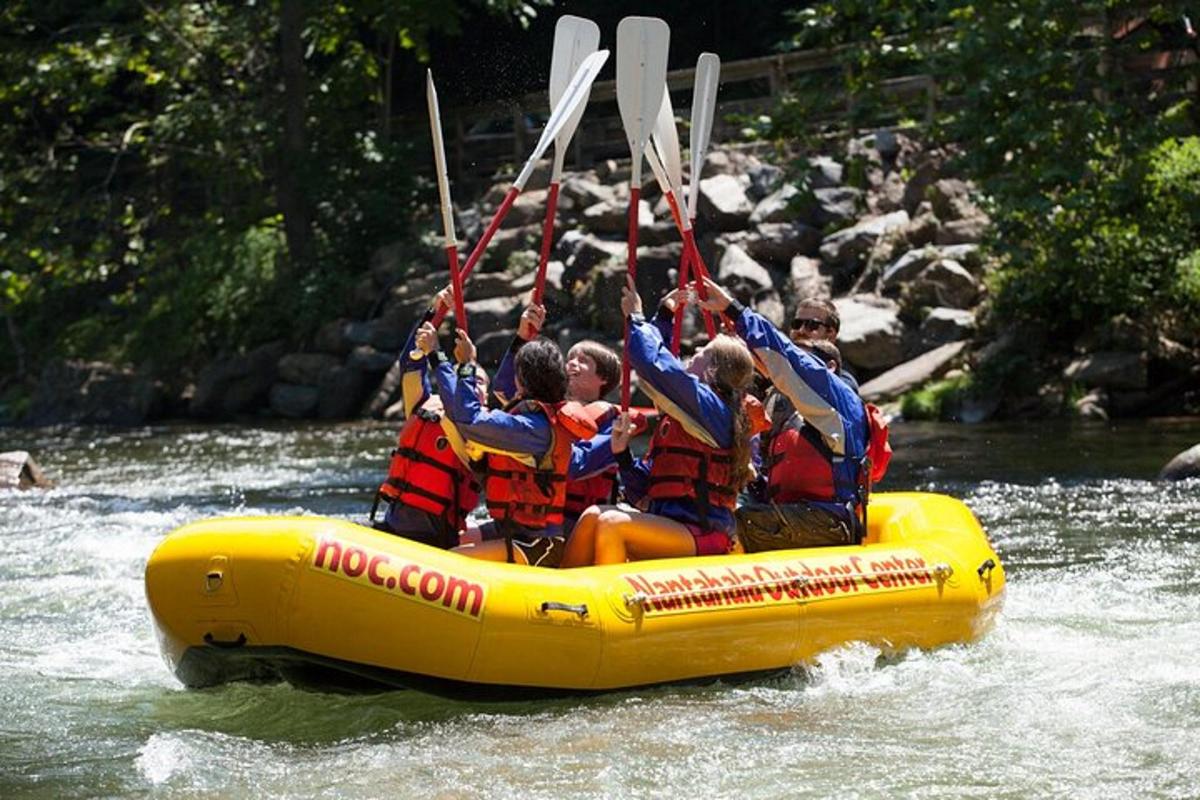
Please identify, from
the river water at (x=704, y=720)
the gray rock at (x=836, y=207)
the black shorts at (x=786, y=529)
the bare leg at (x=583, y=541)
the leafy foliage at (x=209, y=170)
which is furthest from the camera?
the leafy foliage at (x=209, y=170)

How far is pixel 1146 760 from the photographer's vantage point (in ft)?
15.1

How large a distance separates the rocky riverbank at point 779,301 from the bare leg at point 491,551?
7330mm

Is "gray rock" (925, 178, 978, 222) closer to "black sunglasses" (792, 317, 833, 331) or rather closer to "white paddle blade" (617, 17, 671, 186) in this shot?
"white paddle blade" (617, 17, 671, 186)

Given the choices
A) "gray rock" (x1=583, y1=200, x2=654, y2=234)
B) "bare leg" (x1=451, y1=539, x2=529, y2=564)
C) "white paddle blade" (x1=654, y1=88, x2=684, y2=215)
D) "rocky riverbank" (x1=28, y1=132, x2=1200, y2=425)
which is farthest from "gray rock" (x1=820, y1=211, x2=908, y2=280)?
"bare leg" (x1=451, y1=539, x2=529, y2=564)

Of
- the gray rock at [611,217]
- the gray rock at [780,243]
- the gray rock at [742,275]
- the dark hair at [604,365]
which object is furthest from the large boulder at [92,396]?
the dark hair at [604,365]

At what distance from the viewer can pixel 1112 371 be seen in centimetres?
1251

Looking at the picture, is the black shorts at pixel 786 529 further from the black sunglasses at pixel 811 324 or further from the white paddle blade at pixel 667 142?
the white paddle blade at pixel 667 142

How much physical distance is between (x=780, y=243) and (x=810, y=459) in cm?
930

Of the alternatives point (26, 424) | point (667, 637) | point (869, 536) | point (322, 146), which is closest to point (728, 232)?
point (322, 146)

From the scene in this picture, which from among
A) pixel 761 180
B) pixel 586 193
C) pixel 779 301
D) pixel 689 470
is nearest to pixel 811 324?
pixel 689 470

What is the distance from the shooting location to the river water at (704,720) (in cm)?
451

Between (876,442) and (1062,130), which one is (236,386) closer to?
(1062,130)

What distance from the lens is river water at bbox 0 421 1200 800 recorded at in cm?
451

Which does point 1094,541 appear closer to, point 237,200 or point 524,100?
point 524,100
